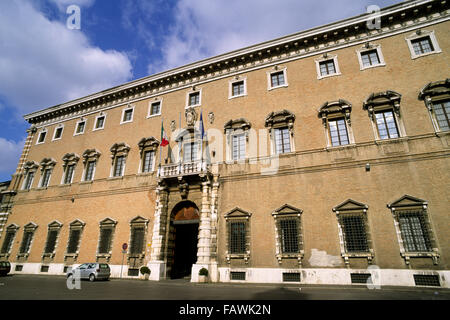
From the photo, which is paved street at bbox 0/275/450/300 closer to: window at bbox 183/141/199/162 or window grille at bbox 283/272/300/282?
window grille at bbox 283/272/300/282

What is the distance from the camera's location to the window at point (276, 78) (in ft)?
62.8

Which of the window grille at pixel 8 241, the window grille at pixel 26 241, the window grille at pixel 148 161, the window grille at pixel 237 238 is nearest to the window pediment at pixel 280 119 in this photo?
the window grille at pixel 237 238

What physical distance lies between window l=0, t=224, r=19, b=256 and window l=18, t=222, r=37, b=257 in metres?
1.57

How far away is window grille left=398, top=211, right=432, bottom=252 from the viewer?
42.2 ft

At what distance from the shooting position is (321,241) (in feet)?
48.0

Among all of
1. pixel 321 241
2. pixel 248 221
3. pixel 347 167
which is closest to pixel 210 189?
pixel 248 221

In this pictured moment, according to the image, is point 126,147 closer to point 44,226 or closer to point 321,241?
point 44,226

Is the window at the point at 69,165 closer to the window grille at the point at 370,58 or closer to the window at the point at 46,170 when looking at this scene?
the window at the point at 46,170

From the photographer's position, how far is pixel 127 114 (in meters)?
24.8

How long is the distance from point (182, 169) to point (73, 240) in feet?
40.5

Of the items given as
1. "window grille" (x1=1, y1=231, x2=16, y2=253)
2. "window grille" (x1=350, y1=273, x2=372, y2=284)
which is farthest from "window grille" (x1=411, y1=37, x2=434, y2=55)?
"window grille" (x1=1, y1=231, x2=16, y2=253)

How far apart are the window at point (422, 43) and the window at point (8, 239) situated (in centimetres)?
3690

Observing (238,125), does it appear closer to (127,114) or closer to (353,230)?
(353,230)
